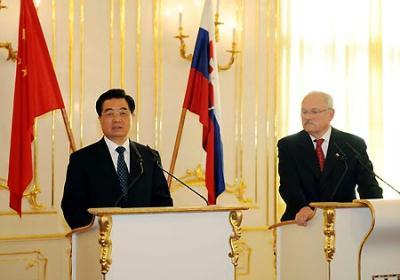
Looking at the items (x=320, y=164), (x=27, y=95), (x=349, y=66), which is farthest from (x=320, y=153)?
(x=349, y=66)

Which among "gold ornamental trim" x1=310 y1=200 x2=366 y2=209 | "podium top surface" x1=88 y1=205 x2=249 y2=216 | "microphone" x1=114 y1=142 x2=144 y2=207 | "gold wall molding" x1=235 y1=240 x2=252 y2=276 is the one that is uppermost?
"microphone" x1=114 y1=142 x2=144 y2=207

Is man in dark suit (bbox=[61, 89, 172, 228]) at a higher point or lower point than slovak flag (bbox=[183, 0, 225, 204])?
lower

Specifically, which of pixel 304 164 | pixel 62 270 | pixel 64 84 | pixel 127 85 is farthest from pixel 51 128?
pixel 304 164

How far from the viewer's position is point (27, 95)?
495 cm

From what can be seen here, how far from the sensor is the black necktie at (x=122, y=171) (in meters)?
4.21

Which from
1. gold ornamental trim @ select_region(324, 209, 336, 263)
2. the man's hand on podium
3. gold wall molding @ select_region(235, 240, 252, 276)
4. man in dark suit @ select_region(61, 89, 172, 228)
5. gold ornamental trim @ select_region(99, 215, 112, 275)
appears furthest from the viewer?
gold wall molding @ select_region(235, 240, 252, 276)

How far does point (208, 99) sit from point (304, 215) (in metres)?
1.62

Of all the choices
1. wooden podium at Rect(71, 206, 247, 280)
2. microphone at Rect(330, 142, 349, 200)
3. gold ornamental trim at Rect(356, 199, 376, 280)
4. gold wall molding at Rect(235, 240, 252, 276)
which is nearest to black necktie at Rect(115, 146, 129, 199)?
wooden podium at Rect(71, 206, 247, 280)

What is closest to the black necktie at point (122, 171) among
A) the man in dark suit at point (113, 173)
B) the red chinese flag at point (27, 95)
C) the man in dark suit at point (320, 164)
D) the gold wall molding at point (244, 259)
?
the man in dark suit at point (113, 173)

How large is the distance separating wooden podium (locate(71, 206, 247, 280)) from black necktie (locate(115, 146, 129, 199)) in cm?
44

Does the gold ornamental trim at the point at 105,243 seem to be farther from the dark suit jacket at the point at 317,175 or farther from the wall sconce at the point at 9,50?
the wall sconce at the point at 9,50

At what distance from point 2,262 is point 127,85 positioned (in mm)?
1746

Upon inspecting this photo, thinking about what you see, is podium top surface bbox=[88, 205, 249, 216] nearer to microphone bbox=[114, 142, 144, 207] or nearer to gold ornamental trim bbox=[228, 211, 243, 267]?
gold ornamental trim bbox=[228, 211, 243, 267]

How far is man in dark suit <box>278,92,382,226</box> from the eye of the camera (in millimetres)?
4332
